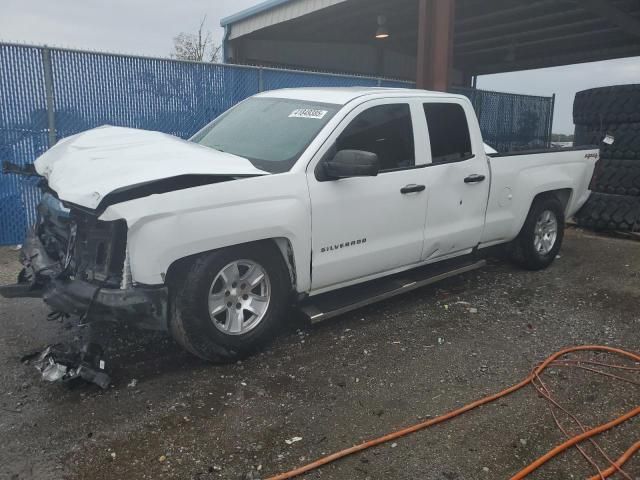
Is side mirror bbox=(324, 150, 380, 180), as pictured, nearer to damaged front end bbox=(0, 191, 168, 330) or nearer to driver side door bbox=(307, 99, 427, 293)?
driver side door bbox=(307, 99, 427, 293)

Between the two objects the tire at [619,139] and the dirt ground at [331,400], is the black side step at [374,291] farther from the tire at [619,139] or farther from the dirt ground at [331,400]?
the tire at [619,139]

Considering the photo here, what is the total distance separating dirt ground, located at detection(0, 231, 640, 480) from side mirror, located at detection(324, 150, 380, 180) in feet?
4.20

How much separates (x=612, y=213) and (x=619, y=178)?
0.51 meters

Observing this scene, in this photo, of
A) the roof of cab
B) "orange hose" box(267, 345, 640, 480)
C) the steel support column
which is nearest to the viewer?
"orange hose" box(267, 345, 640, 480)

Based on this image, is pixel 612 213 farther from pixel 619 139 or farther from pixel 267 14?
pixel 267 14

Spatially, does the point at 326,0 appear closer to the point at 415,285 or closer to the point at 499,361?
the point at 415,285

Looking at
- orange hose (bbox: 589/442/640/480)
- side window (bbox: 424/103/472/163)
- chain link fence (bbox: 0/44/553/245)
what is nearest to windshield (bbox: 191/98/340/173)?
side window (bbox: 424/103/472/163)

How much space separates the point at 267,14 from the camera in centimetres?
1497

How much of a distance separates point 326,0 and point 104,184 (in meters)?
11.1

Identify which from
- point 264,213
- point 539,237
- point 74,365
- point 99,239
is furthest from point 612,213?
point 74,365

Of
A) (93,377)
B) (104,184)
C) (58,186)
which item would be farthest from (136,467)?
(58,186)

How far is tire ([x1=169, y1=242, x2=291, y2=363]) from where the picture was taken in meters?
3.41

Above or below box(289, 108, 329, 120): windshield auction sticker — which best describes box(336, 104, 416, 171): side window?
below

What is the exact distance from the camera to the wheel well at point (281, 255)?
3436 millimetres
